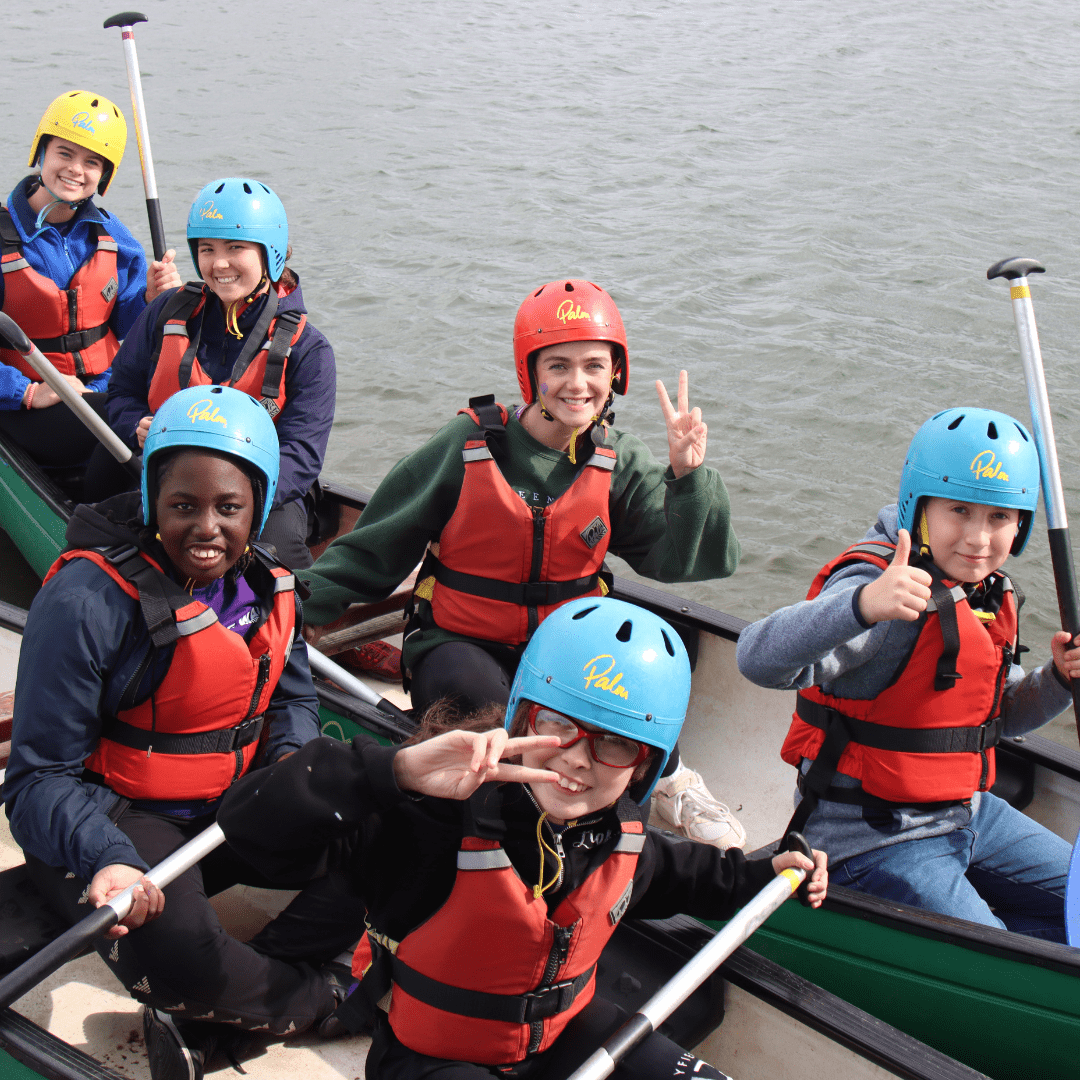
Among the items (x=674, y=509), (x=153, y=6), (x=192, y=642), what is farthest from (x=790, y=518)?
(x=153, y=6)

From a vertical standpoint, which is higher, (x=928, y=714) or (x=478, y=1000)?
(x=928, y=714)

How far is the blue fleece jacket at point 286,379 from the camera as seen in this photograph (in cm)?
431

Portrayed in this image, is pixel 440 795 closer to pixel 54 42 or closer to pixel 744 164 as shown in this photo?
pixel 744 164

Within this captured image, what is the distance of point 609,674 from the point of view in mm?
2041

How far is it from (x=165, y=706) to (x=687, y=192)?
10.3 m

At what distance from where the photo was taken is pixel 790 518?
750 centimetres

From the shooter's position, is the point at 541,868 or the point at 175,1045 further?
the point at 175,1045

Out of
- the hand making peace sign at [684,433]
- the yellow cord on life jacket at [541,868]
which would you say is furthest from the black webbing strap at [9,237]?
the yellow cord on life jacket at [541,868]

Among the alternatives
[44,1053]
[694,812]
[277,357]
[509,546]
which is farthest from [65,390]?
[694,812]

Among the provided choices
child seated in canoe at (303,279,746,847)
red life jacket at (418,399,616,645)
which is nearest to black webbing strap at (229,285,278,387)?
child seated in canoe at (303,279,746,847)

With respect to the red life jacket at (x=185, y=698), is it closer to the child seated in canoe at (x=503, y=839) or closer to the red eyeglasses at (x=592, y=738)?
the child seated in canoe at (x=503, y=839)

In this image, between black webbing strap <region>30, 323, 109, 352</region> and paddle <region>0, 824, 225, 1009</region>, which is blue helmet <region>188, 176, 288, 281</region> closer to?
black webbing strap <region>30, 323, 109, 352</region>

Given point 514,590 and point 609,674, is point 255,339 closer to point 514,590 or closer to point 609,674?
point 514,590

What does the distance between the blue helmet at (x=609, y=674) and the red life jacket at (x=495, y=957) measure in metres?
0.26
